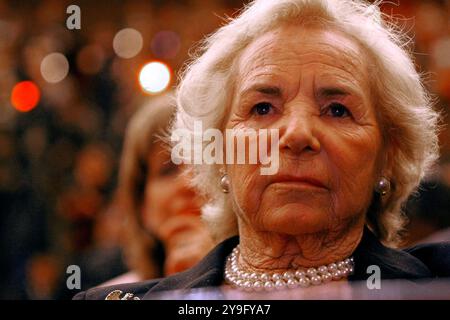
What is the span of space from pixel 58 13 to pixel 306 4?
0.74 meters

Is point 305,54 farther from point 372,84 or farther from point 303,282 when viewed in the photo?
point 303,282

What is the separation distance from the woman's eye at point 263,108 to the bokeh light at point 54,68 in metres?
0.80

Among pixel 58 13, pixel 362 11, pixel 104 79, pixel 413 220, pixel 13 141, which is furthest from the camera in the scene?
pixel 13 141

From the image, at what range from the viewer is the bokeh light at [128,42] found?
1.84 meters

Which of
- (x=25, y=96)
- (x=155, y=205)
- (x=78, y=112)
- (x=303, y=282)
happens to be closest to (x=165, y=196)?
(x=155, y=205)

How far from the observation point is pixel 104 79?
6.54 ft

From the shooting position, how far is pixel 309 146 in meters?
1.26

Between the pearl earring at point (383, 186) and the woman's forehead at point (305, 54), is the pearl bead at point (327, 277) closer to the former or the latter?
the pearl earring at point (383, 186)

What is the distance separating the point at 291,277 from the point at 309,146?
0.22 m

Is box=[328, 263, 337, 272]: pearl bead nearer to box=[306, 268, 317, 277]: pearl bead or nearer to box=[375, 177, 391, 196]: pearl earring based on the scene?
box=[306, 268, 317, 277]: pearl bead

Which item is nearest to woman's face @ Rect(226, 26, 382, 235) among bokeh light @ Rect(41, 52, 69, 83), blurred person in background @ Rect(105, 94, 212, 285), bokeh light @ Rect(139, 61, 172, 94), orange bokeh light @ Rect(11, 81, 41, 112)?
blurred person in background @ Rect(105, 94, 212, 285)

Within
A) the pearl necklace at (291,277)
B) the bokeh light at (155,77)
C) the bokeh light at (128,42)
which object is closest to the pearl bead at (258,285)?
the pearl necklace at (291,277)
